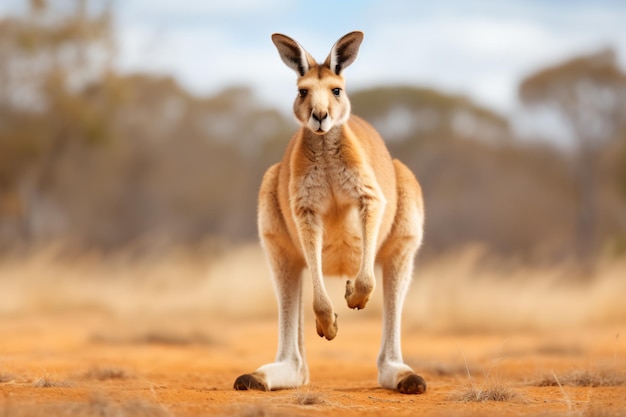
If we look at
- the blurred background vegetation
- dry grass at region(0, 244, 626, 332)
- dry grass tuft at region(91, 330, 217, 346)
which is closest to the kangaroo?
dry grass tuft at region(91, 330, 217, 346)

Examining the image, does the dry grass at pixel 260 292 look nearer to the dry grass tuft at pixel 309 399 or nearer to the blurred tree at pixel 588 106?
the dry grass tuft at pixel 309 399

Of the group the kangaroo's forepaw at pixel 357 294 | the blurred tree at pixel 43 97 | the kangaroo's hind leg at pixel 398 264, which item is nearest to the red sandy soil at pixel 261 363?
the kangaroo's hind leg at pixel 398 264

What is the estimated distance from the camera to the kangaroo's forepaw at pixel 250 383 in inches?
188

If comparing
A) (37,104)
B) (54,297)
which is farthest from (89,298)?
(37,104)

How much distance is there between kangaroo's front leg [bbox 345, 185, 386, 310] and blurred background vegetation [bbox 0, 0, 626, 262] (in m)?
14.6

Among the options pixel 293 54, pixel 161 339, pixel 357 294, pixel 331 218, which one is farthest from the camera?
pixel 161 339

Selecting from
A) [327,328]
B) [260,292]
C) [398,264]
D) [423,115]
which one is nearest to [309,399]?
[327,328]

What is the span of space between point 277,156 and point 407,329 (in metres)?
17.5

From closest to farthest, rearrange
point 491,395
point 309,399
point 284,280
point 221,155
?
point 309,399, point 491,395, point 284,280, point 221,155

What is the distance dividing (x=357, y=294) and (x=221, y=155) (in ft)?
83.8

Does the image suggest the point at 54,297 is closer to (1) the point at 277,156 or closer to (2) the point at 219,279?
(2) the point at 219,279

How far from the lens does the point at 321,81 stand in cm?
478

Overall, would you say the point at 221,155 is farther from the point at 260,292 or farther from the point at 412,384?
the point at 412,384

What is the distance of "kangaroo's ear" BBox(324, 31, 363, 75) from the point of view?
488 cm
